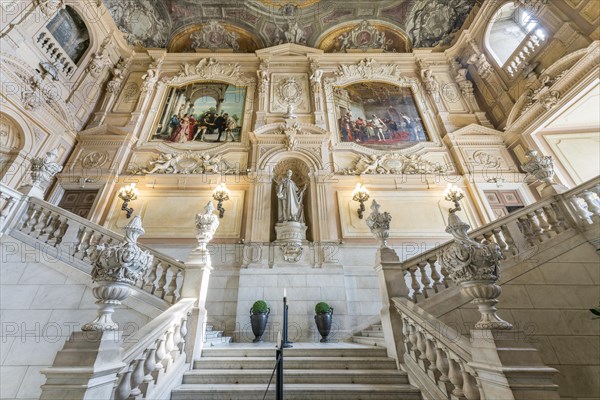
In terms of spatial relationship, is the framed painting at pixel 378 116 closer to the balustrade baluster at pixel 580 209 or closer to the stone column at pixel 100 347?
the balustrade baluster at pixel 580 209

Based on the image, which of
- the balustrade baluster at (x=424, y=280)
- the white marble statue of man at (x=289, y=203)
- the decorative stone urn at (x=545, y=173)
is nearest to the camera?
the balustrade baluster at (x=424, y=280)

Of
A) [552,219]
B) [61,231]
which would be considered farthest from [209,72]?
[552,219]

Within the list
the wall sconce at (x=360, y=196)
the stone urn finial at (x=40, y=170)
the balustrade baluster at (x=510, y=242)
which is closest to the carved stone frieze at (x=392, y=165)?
the wall sconce at (x=360, y=196)

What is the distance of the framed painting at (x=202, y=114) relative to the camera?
9.00 metres

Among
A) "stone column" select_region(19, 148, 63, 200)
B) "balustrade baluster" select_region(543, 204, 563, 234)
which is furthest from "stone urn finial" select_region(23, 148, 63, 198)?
"balustrade baluster" select_region(543, 204, 563, 234)

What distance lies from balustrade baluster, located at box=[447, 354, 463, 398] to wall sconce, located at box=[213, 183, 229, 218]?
6173mm

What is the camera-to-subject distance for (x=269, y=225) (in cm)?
717

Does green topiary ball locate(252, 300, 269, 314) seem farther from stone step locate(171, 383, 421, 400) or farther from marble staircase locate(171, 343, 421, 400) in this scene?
stone step locate(171, 383, 421, 400)

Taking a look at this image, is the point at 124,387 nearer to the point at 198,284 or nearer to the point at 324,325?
the point at 198,284

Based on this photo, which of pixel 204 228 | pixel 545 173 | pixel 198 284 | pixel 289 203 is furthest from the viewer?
pixel 289 203

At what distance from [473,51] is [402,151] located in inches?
216

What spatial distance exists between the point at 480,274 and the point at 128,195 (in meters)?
8.24

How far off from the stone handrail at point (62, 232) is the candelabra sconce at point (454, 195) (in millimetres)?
7068

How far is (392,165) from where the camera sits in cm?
829
